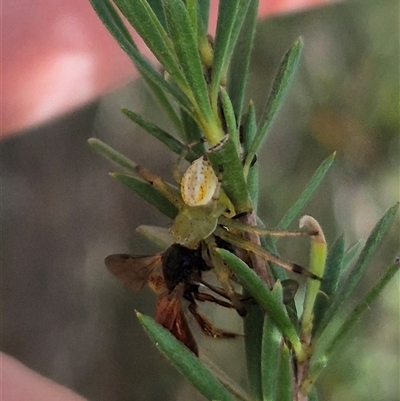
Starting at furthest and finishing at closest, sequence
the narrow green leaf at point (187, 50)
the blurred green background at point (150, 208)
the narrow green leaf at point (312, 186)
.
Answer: the blurred green background at point (150, 208), the narrow green leaf at point (312, 186), the narrow green leaf at point (187, 50)

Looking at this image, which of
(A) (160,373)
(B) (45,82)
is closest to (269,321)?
(A) (160,373)

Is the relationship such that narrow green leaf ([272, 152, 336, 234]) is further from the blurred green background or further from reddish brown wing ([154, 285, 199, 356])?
the blurred green background

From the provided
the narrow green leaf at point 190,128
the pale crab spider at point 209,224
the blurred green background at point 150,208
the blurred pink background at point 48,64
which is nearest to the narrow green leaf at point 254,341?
the pale crab spider at point 209,224

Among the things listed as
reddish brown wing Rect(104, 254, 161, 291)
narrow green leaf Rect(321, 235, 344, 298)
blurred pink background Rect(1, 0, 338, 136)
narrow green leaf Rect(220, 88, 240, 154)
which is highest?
Result: blurred pink background Rect(1, 0, 338, 136)

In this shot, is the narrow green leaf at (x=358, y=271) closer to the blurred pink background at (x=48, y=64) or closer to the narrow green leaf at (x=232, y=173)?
the narrow green leaf at (x=232, y=173)

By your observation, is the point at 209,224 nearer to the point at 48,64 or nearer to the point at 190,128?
the point at 190,128

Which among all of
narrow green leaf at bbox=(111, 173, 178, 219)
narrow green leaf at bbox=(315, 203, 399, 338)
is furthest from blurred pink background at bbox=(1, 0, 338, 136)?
narrow green leaf at bbox=(315, 203, 399, 338)
